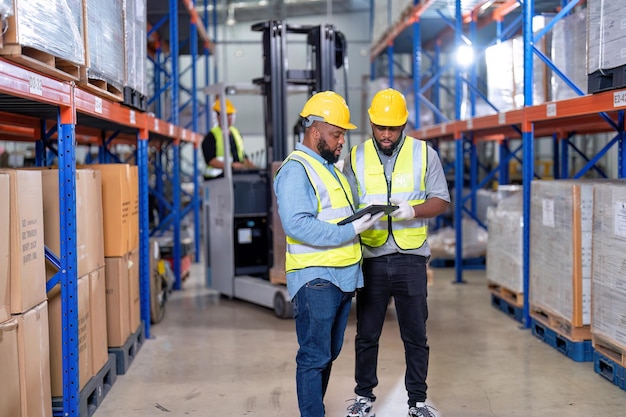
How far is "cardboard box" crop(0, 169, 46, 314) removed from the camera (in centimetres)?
360

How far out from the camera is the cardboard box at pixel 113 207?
5.55 metres

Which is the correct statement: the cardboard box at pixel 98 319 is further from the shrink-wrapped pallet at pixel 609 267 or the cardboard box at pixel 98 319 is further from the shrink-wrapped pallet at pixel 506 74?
the shrink-wrapped pallet at pixel 506 74

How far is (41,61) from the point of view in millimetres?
3670

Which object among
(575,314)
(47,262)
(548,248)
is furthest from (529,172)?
(47,262)

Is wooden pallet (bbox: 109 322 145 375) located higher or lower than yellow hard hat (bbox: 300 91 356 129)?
lower

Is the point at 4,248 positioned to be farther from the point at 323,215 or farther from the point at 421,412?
the point at 421,412

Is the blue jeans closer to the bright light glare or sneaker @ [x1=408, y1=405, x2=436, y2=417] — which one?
sneaker @ [x1=408, y1=405, x2=436, y2=417]

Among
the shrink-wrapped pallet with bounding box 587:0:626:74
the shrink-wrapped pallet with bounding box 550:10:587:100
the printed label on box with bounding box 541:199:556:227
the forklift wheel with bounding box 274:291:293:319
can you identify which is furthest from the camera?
the forklift wheel with bounding box 274:291:293:319

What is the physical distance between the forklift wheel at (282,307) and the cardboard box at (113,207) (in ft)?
8.17

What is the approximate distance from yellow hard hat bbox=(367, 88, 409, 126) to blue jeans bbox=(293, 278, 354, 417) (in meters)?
1.13

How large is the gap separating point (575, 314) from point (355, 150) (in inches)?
104

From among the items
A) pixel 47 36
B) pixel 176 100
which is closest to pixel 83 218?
pixel 47 36

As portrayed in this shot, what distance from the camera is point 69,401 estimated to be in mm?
4320

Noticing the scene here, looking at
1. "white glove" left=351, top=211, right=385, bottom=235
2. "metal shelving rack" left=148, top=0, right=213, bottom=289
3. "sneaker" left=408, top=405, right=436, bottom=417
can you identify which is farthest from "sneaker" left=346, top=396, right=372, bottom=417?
"metal shelving rack" left=148, top=0, right=213, bottom=289
